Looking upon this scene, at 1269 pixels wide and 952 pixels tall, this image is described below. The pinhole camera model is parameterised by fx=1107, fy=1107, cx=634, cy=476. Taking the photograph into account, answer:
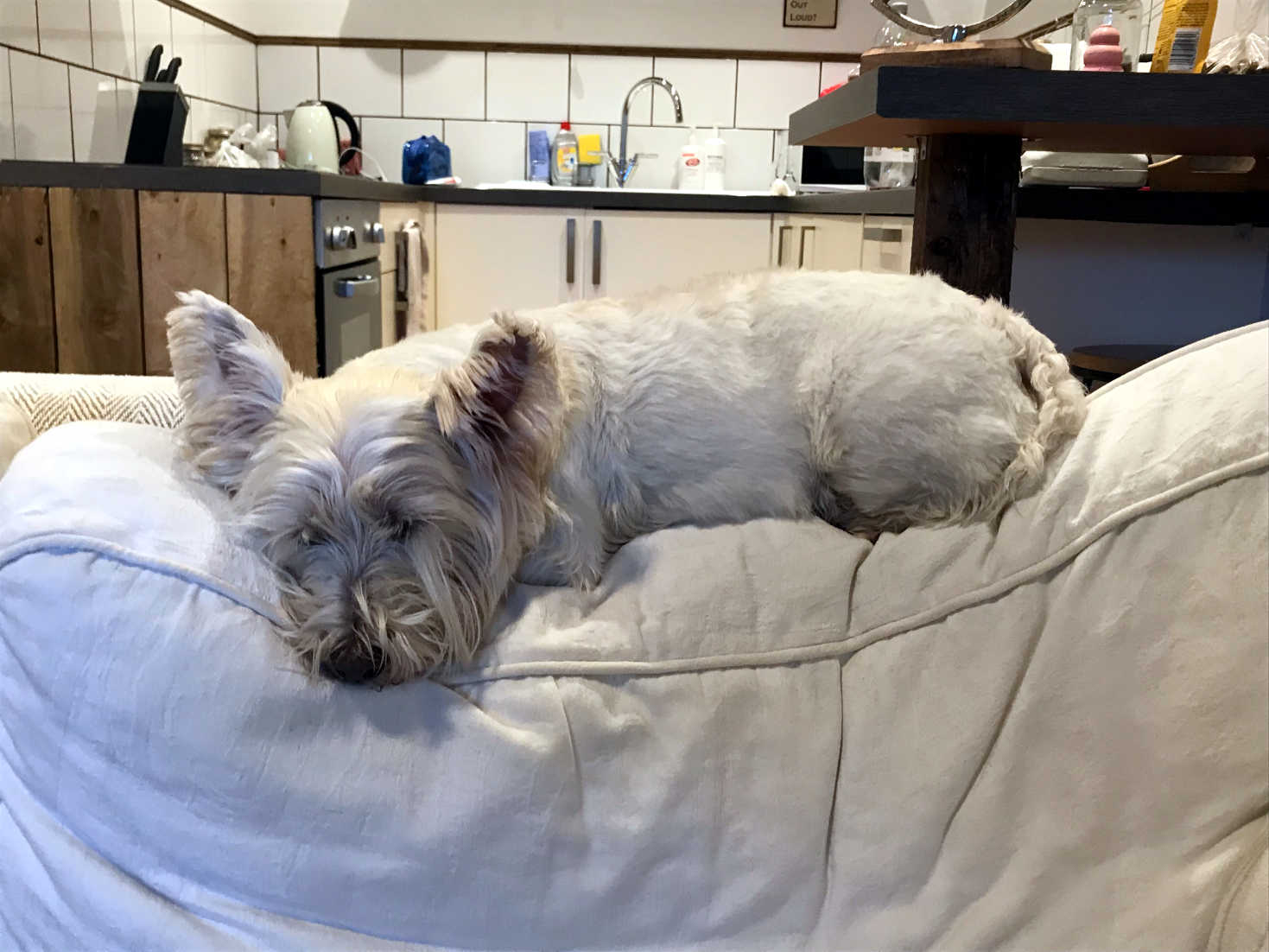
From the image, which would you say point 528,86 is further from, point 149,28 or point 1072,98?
point 1072,98

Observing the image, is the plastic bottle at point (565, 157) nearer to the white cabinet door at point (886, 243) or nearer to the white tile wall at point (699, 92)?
the white tile wall at point (699, 92)

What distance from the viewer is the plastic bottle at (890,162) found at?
2695mm

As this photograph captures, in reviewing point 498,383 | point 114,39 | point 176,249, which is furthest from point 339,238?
point 498,383

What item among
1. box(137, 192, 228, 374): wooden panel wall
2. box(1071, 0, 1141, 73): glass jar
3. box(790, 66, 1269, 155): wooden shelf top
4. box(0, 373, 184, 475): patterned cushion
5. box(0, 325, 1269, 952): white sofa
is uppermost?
box(1071, 0, 1141, 73): glass jar

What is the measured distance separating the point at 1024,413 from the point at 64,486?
1.09 m

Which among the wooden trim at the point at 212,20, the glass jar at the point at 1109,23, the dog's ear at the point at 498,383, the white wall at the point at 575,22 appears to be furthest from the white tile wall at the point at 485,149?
the dog's ear at the point at 498,383

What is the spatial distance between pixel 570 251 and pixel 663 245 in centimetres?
32

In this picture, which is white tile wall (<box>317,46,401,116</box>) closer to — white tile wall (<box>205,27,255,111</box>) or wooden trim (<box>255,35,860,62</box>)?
wooden trim (<box>255,35,860,62</box>)

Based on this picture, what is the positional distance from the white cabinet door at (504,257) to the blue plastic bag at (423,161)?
39cm

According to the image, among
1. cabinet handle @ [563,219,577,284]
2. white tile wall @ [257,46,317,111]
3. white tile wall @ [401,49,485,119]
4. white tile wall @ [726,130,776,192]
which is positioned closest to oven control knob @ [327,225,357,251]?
cabinet handle @ [563,219,577,284]

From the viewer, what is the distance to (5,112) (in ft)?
Result: 8.36

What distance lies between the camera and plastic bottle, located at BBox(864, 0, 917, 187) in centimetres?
270

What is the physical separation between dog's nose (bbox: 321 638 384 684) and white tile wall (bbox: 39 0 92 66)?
7.61 ft

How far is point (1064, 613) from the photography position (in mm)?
1083
